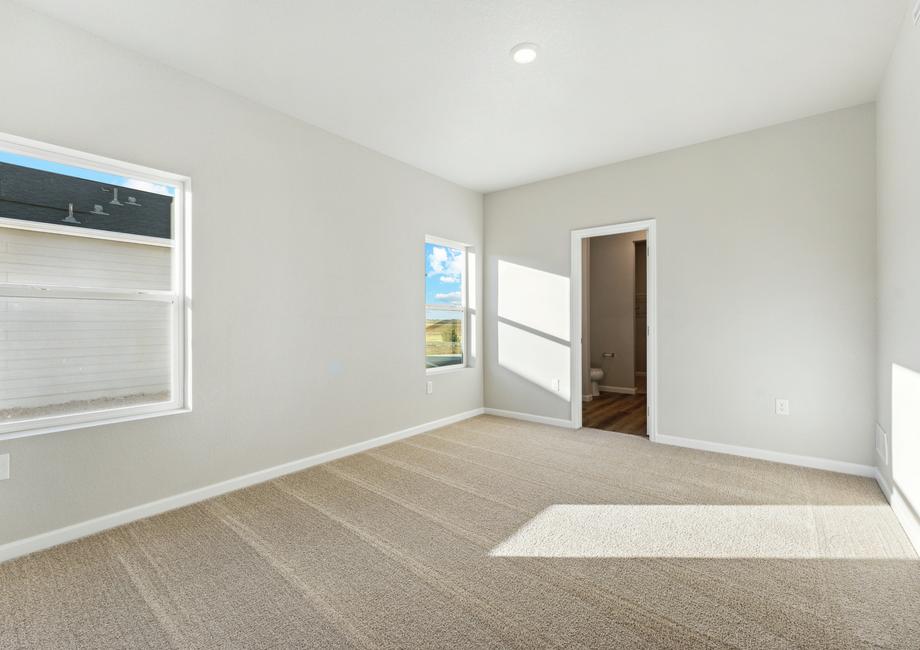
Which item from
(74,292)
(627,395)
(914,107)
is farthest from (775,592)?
(627,395)

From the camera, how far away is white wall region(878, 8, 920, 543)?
2137mm

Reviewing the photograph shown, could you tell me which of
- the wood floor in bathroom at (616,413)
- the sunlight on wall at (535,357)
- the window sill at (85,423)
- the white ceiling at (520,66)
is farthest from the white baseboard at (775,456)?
the window sill at (85,423)

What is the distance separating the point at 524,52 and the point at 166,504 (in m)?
3.41

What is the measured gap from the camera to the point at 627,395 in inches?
258

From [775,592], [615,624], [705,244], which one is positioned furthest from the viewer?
[705,244]

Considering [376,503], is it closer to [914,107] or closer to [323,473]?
[323,473]

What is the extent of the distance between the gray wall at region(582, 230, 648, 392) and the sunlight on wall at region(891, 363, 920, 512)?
4077mm

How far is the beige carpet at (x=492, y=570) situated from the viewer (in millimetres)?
1585

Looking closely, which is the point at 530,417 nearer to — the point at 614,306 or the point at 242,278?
the point at 614,306

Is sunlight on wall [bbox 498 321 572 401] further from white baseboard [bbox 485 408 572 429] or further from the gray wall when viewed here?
the gray wall

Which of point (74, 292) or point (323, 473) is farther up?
point (74, 292)

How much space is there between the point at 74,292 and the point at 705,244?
4.51 meters

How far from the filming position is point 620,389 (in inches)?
267

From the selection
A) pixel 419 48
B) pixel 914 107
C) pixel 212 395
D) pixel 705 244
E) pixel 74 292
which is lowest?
pixel 212 395
